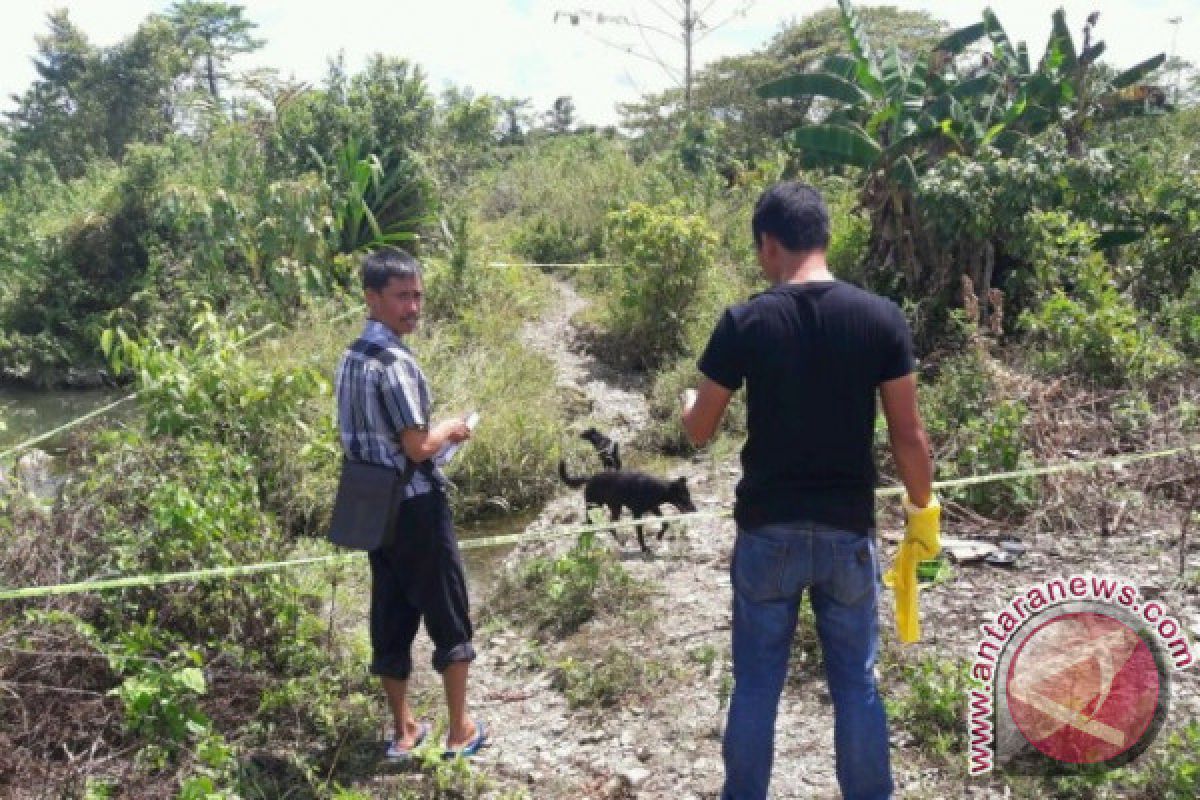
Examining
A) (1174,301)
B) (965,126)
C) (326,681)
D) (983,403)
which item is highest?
(965,126)

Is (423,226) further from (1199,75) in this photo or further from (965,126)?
(1199,75)

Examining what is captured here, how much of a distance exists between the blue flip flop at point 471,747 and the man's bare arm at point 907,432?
6.03ft

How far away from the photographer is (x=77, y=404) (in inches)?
504

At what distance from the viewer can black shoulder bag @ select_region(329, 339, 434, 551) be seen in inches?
122

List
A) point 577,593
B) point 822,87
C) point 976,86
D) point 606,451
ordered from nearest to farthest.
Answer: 1. point 577,593
2. point 606,451
3. point 976,86
4. point 822,87

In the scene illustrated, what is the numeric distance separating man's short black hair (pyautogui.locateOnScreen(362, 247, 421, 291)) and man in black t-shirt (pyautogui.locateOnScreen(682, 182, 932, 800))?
1079 mm

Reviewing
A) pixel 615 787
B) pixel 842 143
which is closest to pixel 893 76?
pixel 842 143

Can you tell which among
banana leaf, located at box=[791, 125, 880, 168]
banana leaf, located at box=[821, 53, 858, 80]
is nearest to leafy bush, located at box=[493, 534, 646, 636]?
banana leaf, located at box=[791, 125, 880, 168]

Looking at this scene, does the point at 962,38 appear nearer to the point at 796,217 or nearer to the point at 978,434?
the point at 978,434

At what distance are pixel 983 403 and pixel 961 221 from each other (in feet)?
6.26

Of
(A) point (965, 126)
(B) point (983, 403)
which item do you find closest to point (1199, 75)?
(A) point (965, 126)

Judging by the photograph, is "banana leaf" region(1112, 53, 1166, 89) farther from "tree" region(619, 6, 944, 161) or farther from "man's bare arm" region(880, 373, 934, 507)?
"tree" region(619, 6, 944, 161)

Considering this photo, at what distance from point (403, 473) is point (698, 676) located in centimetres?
152

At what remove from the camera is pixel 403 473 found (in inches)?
123
